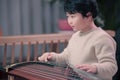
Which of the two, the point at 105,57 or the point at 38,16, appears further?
the point at 38,16

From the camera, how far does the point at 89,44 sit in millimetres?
1108

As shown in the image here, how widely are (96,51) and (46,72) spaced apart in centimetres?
22

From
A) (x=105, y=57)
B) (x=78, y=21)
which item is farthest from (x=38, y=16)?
(x=105, y=57)

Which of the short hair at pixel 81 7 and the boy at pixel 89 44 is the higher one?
the short hair at pixel 81 7

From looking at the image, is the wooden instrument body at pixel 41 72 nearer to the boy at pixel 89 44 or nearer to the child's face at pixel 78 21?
the boy at pixel 89 44

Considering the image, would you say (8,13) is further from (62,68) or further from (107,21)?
(62,68)

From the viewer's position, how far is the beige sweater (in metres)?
1.05

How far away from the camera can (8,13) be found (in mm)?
2797

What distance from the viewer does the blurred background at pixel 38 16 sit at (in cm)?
271

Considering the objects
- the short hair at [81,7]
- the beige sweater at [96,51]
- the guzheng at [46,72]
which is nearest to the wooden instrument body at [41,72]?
the guzheng at [46,72]

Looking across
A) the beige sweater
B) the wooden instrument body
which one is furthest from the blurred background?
the wooden instrument body

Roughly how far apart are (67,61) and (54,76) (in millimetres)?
253

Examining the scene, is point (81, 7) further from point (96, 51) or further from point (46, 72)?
point (46, 72)

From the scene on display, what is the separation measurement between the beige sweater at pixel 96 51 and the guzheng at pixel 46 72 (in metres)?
0.10
